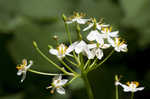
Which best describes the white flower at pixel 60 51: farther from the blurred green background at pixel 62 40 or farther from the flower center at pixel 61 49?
the blurred green background at pixel 62 40

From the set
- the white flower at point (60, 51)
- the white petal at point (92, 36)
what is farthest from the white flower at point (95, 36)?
the white flower at point (60, 51)

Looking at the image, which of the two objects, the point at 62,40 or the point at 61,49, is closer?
the point at 61,49

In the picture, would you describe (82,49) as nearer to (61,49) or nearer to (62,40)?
(61,49)

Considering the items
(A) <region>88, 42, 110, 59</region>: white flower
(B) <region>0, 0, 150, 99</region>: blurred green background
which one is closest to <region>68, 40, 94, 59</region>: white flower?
(A) <region>88, 42, 110, 59</region>: white flower

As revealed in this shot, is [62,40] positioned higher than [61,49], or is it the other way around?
[61,49]

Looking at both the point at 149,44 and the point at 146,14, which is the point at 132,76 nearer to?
the point at 149,44

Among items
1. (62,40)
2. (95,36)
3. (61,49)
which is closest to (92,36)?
(95,36)

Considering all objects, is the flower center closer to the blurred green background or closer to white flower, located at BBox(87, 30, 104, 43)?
white flower, located at BBox(87, 30, 104, 43)

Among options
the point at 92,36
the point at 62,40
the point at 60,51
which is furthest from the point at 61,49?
the point at 62,40
